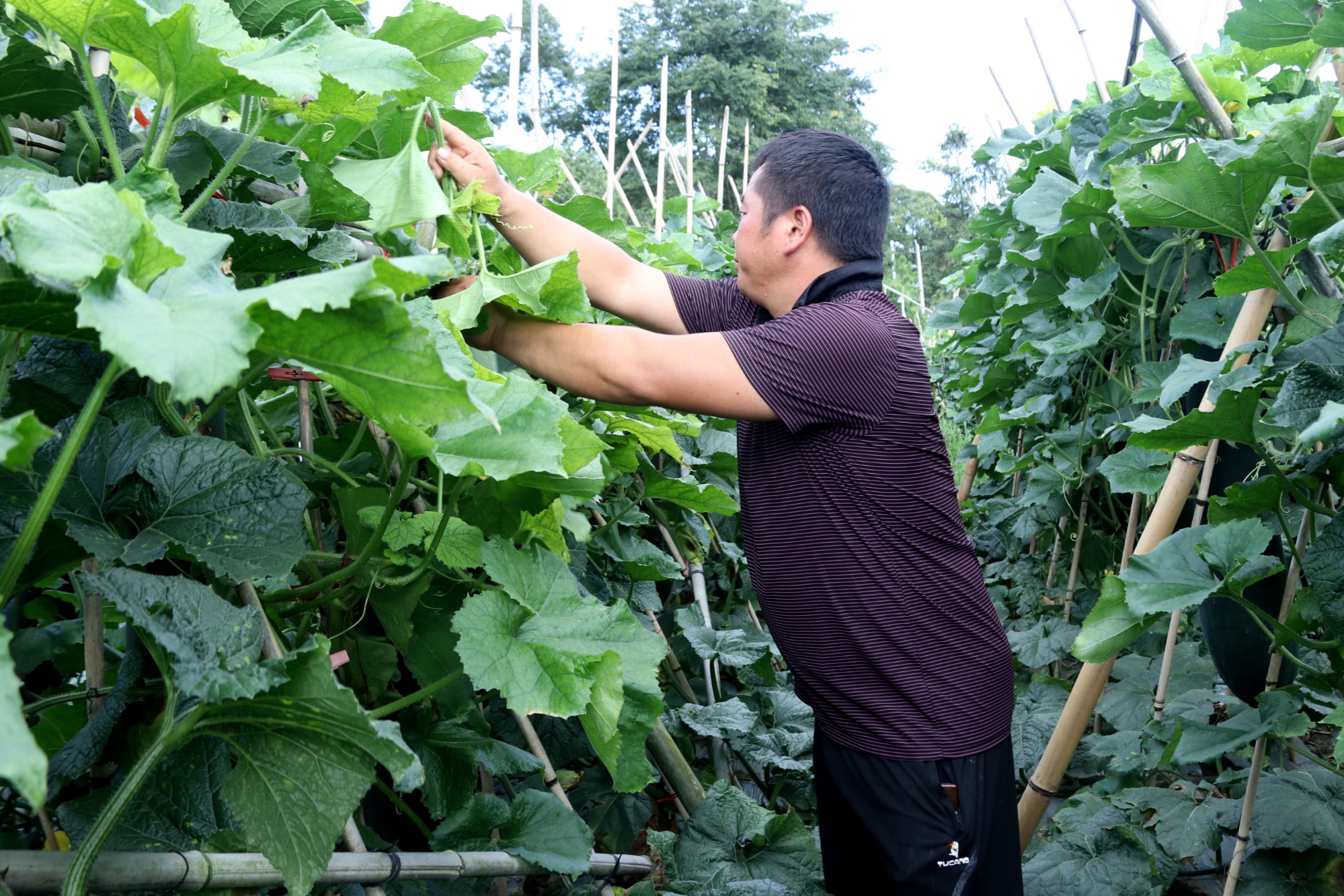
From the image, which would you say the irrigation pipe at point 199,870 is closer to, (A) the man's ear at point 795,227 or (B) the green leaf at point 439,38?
(B) the green leaf at point 439,38

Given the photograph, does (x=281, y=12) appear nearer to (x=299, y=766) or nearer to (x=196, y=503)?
(x=196, y=503)

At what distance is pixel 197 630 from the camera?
726mm

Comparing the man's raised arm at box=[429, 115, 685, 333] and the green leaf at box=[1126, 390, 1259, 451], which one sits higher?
the man's raised arm at box=[429, 115, 685, 333]

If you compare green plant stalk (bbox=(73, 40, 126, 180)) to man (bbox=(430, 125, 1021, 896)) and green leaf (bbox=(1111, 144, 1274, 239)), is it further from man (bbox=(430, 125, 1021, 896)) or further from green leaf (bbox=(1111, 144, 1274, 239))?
green leaf (bbox=(1111, 144, 1274, 239))

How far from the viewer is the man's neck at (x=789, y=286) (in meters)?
1.82

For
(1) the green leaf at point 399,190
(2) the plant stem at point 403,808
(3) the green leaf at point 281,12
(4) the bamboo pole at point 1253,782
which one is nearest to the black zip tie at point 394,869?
(2) the plant stem at point 403,808

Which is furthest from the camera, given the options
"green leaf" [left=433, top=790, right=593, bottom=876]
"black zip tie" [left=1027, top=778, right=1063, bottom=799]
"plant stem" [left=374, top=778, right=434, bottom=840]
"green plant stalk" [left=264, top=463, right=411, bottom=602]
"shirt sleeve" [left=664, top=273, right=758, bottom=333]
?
"black zip tie" [left=1027, top=778, right=1063, bottom=799]

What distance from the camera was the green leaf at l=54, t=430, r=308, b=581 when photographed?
0.80 m

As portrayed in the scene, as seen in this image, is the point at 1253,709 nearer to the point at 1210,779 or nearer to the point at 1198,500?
the point at 1198,500

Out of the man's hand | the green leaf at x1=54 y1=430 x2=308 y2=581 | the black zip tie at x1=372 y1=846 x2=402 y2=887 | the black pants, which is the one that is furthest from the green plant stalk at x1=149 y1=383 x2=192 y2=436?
the black pants

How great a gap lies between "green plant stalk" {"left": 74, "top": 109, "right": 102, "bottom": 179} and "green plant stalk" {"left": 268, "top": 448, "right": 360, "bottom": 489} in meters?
0.32

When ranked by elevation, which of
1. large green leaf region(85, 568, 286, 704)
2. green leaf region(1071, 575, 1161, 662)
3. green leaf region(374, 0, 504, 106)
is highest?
green leaf region(374, 0, 504, 106)

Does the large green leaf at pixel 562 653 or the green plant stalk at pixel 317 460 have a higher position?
the green plant stalk at pixel 317 460

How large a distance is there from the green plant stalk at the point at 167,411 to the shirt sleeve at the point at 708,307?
3.96ft
